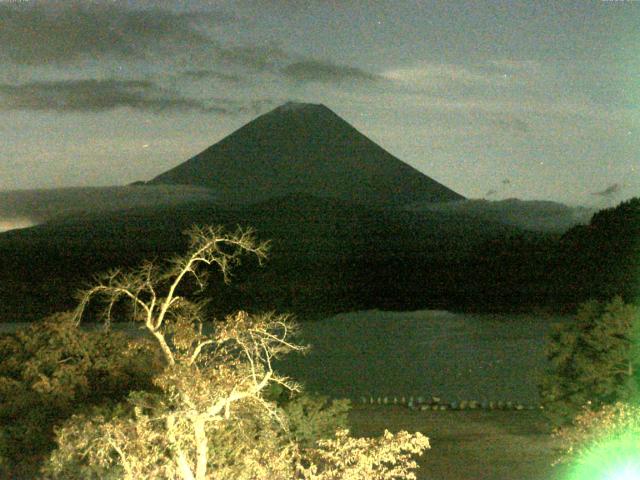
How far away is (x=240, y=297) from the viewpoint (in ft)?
163

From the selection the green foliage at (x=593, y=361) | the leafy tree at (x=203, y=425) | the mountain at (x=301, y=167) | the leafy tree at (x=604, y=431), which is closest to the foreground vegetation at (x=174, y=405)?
the leafy tree at (x=203, y=425)

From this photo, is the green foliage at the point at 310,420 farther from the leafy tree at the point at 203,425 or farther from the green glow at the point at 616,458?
the green glow at the point at 616,458

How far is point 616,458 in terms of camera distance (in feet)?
31.4

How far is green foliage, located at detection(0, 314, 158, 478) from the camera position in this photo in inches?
437

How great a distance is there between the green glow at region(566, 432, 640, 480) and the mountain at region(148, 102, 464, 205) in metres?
66.2

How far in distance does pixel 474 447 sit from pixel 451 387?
440 inches

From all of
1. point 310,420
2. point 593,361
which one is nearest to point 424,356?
point 593,361

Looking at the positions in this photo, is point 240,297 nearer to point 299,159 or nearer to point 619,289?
point 619,289

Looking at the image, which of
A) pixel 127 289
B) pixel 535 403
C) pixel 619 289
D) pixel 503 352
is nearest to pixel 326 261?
pixel 619 289

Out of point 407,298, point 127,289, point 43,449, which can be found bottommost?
point 407,298

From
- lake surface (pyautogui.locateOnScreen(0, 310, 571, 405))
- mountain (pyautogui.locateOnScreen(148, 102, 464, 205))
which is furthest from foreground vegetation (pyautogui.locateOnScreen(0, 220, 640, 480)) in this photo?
mountain (pyautogui.locateOnScreen(148, 102, 464, 205))

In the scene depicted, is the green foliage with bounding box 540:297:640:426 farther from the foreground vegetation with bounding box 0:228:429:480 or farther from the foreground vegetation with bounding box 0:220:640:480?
the foreground vegetation with bounding box 0:228:429:480

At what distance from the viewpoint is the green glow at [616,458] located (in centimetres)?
940

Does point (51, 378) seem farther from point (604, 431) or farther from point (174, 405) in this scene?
point (604, 431)
